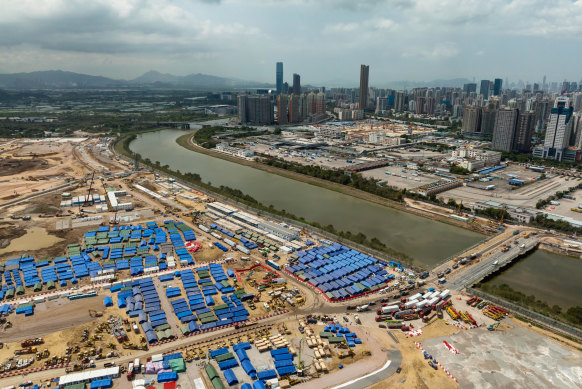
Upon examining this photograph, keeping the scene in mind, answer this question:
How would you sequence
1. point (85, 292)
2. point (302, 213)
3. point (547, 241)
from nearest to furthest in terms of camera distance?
point (85, 292)
point (547, 241)
point (302, 213)

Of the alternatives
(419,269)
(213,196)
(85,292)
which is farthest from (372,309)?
(213,196)

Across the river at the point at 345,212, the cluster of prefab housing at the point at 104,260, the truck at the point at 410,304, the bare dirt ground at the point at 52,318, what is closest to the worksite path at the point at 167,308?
the cluster of prefab housing at the point at 104,260

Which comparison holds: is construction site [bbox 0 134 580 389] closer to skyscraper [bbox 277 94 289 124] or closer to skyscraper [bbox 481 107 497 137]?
skyscraper [bbox 481 107 497 137]

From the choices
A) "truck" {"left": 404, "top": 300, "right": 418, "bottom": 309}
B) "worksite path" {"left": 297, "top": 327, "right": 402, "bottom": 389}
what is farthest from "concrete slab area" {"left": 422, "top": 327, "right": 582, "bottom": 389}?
"truck" {"left": 404, "top": 300, "right": 418, "bottom": 309}

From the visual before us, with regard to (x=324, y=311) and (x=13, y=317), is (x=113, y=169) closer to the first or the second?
(x=13, y=317)

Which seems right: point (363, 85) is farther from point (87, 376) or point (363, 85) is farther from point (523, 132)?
point (87, 376)

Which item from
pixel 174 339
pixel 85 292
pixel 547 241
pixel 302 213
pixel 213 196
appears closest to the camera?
pixel 174 339
